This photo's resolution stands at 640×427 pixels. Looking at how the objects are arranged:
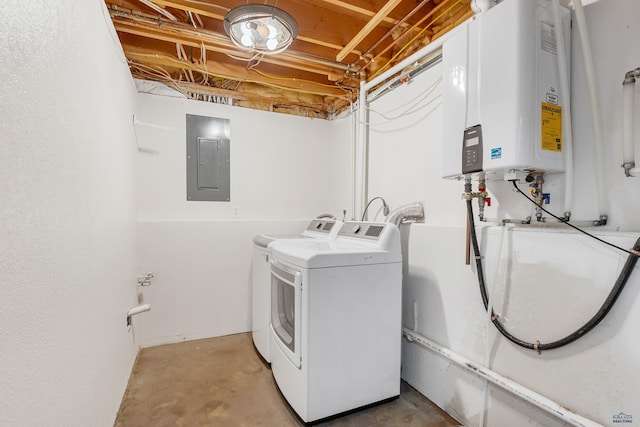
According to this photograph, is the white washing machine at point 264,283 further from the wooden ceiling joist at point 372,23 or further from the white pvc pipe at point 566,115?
the white pvc pipe at point 566,115

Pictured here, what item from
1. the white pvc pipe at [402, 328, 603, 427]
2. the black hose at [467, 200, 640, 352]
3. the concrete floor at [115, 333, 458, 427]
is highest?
the black hose at [467, 200, 640, 352]

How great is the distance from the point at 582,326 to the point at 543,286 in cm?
20

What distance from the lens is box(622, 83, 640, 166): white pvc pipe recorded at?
108 cm

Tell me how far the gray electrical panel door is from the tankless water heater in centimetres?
232

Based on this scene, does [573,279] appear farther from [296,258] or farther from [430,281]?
[296,258]

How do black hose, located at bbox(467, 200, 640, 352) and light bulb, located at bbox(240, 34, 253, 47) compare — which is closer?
black hose, located at bbox(467, 200, 640, 352)

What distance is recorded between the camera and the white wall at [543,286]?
44.1 inches

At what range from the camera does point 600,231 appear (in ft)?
3.85

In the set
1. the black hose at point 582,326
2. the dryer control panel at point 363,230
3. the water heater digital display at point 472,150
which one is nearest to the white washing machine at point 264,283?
the dryer control panel at point 363,230

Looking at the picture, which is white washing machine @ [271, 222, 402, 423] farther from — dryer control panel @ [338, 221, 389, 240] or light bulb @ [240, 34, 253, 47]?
light bulb @ [240, 34, 253, 47]

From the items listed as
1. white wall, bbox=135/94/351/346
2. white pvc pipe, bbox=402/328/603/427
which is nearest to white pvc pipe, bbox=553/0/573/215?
white pvc pipe, bbox=402/328/603/427

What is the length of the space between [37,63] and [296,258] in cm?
127

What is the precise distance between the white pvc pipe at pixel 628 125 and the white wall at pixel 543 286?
7 centimetres

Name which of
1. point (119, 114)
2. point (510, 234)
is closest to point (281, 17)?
point (119, 114)
